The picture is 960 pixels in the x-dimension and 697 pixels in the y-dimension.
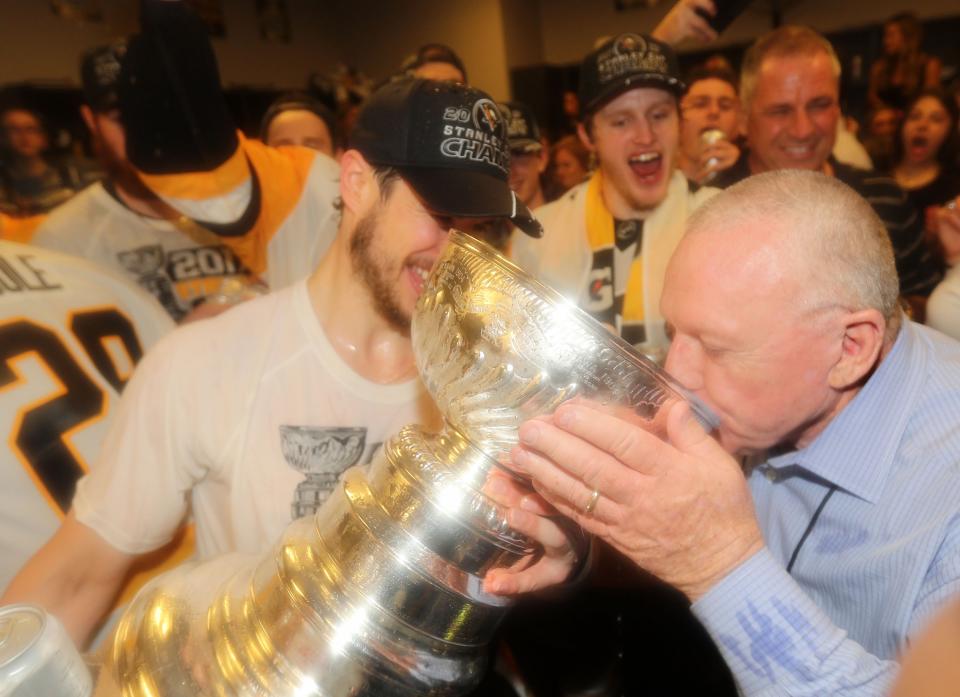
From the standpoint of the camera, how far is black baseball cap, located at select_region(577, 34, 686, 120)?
2258 mm

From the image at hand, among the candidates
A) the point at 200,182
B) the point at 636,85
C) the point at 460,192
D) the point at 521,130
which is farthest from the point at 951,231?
the point at 200,182

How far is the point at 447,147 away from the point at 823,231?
22.4 inches

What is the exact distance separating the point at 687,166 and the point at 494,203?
2.26 meters

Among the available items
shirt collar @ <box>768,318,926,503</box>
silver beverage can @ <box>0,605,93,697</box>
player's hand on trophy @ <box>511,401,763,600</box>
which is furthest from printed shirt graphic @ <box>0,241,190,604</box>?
shirt collar @ <box>768,318,926,503</box>

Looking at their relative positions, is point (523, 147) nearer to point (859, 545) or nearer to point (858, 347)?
point (858, 347)

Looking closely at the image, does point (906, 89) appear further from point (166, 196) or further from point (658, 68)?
point (166, 196)

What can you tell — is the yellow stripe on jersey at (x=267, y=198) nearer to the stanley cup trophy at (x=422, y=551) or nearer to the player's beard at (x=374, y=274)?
the player's beard at (x=374, y=274)

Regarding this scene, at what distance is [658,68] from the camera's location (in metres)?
2.26

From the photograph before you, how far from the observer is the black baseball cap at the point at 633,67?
2.26 metres

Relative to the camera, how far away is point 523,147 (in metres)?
2.80

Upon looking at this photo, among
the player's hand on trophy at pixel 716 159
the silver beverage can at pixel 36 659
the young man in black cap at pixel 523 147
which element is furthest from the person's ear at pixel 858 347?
the young man in black cap at pixel 523 147

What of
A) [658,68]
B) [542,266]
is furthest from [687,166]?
[542,266]

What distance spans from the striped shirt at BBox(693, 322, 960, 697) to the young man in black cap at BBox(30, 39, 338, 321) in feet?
4.81

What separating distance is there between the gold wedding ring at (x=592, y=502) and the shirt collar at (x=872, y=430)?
17.9 inches
